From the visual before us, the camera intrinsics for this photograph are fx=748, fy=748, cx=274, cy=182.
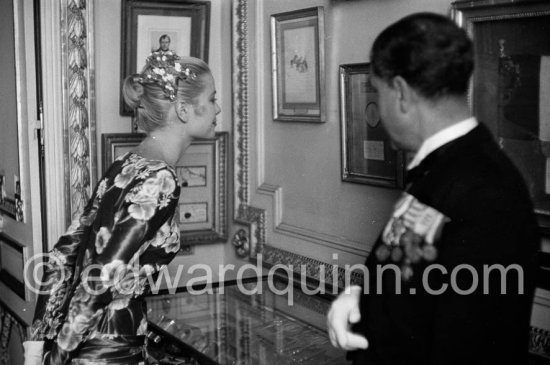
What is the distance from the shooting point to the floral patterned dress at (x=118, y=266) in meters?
2.03

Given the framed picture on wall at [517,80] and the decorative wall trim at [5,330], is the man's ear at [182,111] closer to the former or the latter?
the framed picture on wall at [517,80]

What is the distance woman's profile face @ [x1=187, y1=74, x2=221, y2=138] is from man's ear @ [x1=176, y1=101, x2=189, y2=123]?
1 centimetres

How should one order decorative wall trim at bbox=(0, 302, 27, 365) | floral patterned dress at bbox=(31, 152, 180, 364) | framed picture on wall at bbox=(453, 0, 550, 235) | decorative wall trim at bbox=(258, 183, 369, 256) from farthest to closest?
decorative wall trim at bbox=(0, 302, 27, 365), decorative wall trim at bbox=(258, 183, 369, 256), floral patterned dress at bbox=(31, 152, 180, 364), framed picture on wall at bbox=(453, 0, 550, 235)

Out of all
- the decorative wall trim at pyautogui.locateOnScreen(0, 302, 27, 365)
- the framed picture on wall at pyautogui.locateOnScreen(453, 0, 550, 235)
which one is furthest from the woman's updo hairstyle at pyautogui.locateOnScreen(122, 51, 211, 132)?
the decorative wall trim at pyautogui.locateOnScreen(0, 302, 27, 365)

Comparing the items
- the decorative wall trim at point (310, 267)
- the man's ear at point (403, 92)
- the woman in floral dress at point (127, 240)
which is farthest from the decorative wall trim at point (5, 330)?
the man's ear at point (403, 92)

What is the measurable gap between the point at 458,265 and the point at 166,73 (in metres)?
1.21

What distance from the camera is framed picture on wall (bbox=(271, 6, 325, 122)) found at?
9.07 feet

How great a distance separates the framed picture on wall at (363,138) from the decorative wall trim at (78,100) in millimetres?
1200

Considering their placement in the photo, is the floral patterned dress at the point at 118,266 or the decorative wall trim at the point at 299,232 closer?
the floral patterned dress at the point at 118,266

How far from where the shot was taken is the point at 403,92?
57.6 inches

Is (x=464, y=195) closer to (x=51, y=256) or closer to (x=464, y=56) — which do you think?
(x=464, y=56)

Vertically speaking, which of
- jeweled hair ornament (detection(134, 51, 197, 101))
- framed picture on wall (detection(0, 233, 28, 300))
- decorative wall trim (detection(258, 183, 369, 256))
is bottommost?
framed picture on wall (detection(0, 233, 28, 300))

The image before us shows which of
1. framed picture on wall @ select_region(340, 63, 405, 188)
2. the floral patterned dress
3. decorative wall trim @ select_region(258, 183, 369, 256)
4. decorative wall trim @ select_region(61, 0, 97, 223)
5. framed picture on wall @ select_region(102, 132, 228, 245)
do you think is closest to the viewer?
the floral patterned dress

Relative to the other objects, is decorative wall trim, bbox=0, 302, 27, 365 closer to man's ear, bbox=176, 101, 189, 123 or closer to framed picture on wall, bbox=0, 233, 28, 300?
framed picture on wall, bbox=0, 233, 28, 300
